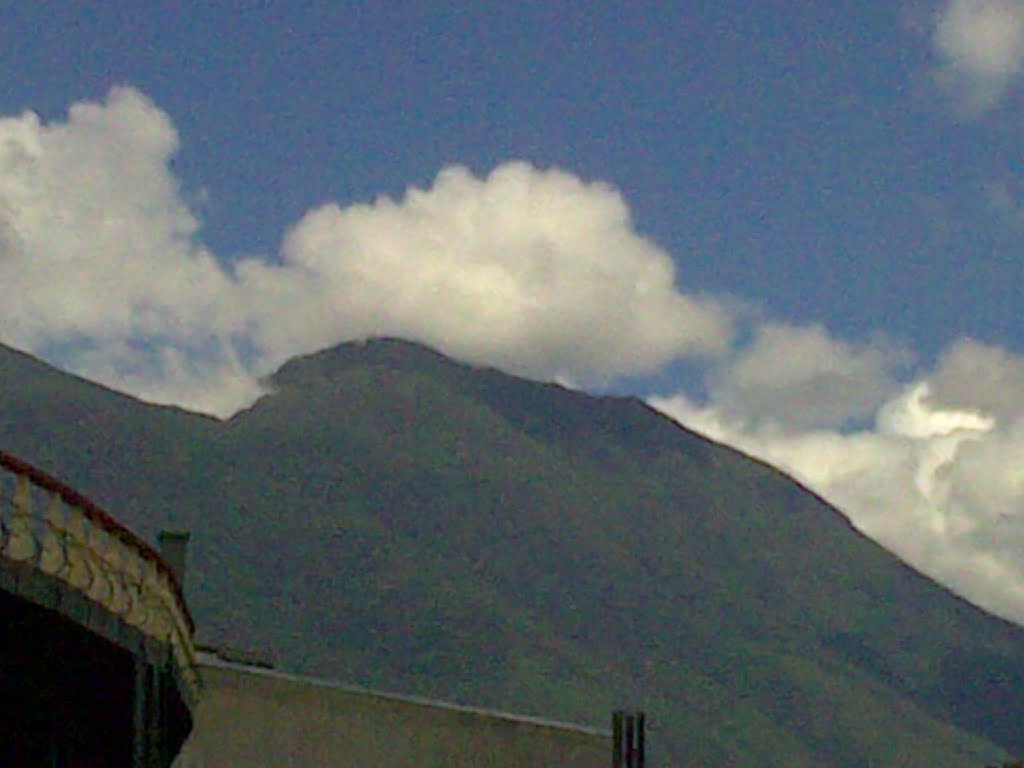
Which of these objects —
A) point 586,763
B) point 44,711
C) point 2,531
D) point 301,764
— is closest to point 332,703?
point 301,764

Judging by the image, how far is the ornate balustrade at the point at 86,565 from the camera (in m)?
16.5

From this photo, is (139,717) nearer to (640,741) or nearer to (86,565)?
(86,565)

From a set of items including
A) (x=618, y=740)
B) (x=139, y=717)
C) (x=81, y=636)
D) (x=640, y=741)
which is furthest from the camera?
(x=640, y=741)

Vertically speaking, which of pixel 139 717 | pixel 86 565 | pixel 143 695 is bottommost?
pixel 139 717

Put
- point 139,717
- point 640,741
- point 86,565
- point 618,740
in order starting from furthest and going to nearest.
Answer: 1. point 640,741
2. point 618,740
3. point 139,717
4. point 86,565

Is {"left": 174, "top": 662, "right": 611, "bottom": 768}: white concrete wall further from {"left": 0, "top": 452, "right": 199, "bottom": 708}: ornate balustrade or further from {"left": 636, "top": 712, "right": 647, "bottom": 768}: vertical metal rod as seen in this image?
{"left": 0, "top": 452, "right": 199, "bottom": 708}: ornate balustrade

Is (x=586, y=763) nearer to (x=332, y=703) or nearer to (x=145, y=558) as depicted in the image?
(x=332, y=703)

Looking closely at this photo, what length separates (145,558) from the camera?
21.0 meters

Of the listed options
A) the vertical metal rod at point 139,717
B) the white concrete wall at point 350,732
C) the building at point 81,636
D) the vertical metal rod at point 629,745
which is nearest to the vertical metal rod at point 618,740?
the vertical metal rod at point 629,745

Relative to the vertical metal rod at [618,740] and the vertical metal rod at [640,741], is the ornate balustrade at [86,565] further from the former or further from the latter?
the vertical metal rod at [640,741]

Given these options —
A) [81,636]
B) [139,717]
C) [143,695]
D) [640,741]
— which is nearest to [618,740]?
[640,741]

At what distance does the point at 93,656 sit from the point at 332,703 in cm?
1414

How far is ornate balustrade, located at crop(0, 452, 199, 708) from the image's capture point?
54.2ft

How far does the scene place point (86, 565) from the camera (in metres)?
18.5
